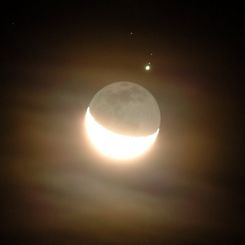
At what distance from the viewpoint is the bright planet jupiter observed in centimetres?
486

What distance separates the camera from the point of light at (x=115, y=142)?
4.87 metres

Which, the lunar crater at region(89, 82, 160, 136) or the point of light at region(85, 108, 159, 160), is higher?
the lunar crater at region(89, 82, 160, 136)

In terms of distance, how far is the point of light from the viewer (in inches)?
192

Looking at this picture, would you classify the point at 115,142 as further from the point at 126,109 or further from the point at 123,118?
the point at 126,109

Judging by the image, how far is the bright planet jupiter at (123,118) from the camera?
4859mm

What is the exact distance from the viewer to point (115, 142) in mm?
4902

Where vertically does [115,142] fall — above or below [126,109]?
below

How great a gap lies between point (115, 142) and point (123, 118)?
1.19ft

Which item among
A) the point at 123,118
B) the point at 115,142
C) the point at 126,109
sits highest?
the point at 126,109

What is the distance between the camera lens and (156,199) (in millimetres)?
6219

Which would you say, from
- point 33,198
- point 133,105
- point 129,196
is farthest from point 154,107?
point 33,198

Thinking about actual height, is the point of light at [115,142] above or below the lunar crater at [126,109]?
below

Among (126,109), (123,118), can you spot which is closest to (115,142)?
(123,118)

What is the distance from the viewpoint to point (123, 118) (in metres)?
4.89
